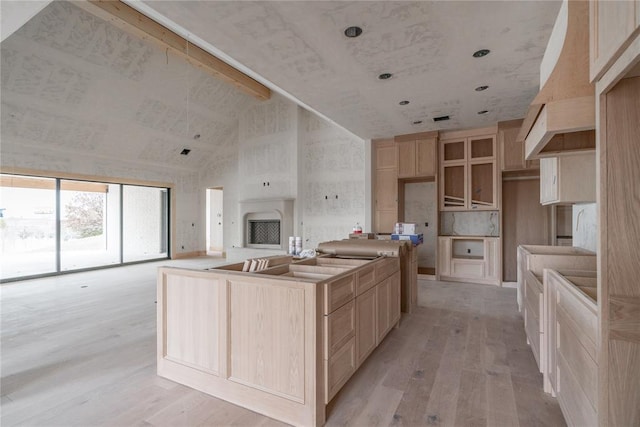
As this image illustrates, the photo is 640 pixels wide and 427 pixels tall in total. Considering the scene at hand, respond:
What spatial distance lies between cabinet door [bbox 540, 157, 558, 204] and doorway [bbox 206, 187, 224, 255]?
362 inches

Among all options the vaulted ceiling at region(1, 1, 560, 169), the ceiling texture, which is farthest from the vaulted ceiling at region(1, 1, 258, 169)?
the ceiling texture

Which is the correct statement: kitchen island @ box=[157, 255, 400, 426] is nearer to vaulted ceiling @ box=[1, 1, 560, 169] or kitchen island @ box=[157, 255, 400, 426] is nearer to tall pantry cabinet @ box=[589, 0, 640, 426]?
tall pantry cabinet @ box=[589, 0, 640, 426]

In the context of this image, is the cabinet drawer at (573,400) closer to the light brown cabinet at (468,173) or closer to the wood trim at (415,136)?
the light brown cabinet at (468,173)

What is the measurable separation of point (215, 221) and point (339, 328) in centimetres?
950

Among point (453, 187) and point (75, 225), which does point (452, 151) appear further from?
point (75, 225)

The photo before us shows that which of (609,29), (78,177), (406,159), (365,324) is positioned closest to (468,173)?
(406,159)

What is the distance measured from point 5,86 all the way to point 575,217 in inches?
317

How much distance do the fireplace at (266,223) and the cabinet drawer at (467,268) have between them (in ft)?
12.4

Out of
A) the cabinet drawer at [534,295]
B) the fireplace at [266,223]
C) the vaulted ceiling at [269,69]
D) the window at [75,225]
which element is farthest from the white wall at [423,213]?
the window at [75,225]

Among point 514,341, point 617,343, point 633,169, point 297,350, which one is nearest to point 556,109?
point 633,169

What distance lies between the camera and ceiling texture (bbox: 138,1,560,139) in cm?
223

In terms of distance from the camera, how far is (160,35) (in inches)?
189

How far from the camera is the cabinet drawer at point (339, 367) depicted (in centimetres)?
169

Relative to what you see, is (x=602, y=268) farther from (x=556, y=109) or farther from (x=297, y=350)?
(x=297, y=350)
